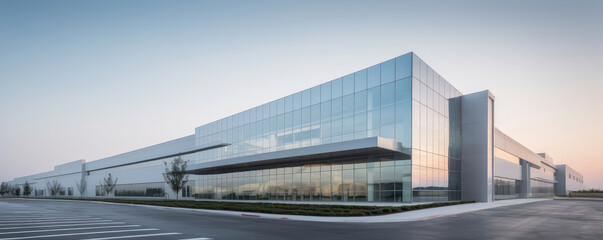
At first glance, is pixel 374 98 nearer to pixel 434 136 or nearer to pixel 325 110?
pixel 325 110

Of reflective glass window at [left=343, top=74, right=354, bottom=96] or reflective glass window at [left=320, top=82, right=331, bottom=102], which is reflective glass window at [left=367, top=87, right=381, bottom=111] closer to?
reflective glass window at [left=343, top=74, right=354, bottom=96]

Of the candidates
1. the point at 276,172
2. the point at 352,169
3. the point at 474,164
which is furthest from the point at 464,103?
the point at 276,172

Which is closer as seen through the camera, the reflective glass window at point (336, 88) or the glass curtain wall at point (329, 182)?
the glass curtain wall at point (329, 182)

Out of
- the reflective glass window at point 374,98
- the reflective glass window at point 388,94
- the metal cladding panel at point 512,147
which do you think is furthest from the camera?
the metal cladding panel at point 512,147

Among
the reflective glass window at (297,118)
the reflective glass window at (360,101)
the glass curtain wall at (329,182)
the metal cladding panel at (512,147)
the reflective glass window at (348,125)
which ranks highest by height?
the reflective glass window at (360,101)

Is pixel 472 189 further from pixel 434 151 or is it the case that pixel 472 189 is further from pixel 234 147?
pixel 234 147

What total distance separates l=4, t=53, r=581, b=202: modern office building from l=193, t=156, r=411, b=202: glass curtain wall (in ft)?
0.29

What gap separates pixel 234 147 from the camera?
52094 mm

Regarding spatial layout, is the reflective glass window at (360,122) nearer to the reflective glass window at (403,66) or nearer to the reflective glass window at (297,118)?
the reflective glass window at (403,66)

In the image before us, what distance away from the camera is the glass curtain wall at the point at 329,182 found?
31048 mm

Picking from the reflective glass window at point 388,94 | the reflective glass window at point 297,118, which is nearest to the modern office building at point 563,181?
the reflective glass window at point 297,118

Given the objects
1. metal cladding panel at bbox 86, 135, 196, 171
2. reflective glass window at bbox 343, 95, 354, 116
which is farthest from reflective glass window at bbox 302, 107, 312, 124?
metal cladding panel at bbox 86, 135, 196, 171

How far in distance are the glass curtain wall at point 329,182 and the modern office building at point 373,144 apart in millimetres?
87

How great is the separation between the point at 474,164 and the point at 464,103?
6634 millimetres
